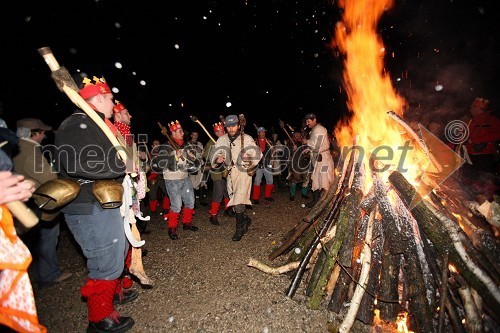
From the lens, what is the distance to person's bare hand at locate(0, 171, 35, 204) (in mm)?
1766

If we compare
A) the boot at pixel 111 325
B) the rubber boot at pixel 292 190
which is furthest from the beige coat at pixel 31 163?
the rubber boot at pixel 292 190

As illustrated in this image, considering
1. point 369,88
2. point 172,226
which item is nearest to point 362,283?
point 369,88

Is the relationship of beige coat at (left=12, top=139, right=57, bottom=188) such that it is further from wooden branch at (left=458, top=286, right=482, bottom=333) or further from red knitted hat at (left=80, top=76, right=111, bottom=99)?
wooden branch at (left=458, top=286, right=482, bottom=333)

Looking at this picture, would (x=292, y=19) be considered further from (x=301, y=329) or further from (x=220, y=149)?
(x=301, y=329)

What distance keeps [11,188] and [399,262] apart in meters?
4.29

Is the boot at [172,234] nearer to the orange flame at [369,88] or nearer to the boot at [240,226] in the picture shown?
the boot at [240,226]

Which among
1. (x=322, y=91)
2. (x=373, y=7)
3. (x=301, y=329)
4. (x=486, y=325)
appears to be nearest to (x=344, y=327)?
(x=301, y=329)

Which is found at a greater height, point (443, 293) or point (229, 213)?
point (443, 293)

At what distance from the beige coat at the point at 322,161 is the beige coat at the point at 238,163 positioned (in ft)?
8.67

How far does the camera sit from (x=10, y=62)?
8.92 meters

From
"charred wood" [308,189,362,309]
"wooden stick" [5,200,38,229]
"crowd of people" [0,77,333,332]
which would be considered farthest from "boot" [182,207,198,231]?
"wooden stick" [5,200,38,229]

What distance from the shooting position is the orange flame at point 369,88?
186 inches

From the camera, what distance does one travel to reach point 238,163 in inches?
232

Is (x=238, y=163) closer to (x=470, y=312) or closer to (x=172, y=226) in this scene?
(x=172, y=226)
